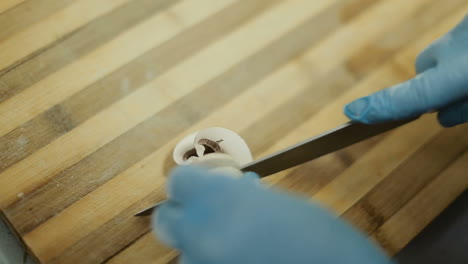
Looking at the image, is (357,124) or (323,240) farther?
(357,124)

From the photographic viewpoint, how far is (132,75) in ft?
2.47

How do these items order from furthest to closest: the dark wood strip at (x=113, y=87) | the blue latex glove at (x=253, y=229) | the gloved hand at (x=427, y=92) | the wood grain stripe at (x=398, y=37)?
the wood grain stripe at (x=398, y=37), the dark wood strip at (x=113, y=87), the gloved hand at (x=427, y=92), the blue latex glove at (x=253, y=229)

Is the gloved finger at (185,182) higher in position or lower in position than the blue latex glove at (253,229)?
higher

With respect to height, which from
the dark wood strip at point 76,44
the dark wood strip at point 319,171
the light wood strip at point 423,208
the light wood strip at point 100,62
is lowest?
the light wood strip at point 423,208

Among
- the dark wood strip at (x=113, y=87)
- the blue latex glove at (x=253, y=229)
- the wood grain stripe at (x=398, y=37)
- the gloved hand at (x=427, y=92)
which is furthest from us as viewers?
the wood grain stripe at (x=398, y=37)

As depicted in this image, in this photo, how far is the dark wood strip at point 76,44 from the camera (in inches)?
28.4

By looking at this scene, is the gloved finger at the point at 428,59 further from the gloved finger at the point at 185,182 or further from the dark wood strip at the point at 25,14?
the dark wood strip at the point at 25,14

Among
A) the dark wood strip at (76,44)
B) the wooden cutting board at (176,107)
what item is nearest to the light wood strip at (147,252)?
the wooden cutting board at (176,107)

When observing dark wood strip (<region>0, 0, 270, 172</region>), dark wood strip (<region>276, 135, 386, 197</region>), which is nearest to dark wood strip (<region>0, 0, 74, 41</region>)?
dark wood strip (<region>0, 0, 270, 172</region>)

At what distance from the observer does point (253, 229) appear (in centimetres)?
35

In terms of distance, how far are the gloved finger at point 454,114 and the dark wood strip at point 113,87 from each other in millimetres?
401

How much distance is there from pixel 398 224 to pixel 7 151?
706 millimetres

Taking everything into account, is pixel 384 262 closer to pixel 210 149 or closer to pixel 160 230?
pixel 160 230

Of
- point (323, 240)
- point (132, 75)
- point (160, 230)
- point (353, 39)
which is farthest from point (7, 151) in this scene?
point (353, 39)
